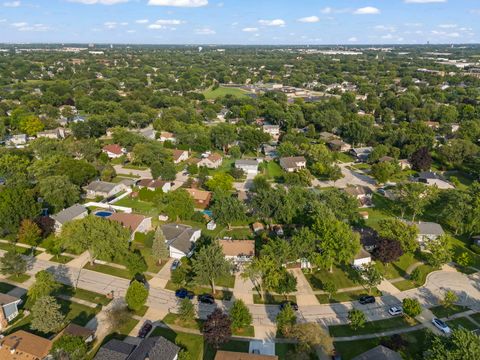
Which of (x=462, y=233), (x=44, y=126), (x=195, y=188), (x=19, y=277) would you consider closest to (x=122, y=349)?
(x=19, y=277)

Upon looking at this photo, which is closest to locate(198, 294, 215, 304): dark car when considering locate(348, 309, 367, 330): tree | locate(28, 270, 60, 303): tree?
locate(348, 309, 367, 330): tree

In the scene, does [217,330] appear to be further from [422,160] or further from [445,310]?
[422,160]

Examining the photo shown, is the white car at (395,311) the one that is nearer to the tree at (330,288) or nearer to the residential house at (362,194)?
the tree at (330,288)

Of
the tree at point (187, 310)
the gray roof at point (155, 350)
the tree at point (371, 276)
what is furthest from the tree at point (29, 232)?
the tree at point (371, 276)

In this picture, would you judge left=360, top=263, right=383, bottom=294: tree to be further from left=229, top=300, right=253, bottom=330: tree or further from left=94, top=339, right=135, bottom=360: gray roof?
left=94, top=339, right=135, bottom=360: gray roof

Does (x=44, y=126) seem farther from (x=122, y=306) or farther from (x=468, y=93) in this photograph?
(x=468, y=93)

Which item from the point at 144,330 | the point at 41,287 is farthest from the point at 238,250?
the point at 41,287
